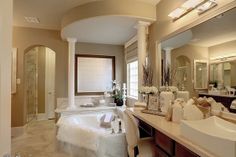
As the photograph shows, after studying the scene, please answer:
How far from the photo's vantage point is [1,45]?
2.23 ft

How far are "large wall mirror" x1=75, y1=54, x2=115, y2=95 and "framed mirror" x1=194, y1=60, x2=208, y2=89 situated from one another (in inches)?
117

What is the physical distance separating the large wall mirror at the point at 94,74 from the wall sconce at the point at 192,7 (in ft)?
8.64

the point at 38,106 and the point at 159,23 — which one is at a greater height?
the point at 159,23

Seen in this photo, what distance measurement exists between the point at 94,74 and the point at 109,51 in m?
0.77

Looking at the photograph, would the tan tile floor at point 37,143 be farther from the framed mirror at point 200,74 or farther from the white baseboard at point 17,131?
the framed mirror at point 200,74

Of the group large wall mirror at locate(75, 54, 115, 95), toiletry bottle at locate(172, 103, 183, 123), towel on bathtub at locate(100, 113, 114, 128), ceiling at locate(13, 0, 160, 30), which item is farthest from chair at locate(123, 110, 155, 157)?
large wall mirror at locate(75, 54, 115, 95)

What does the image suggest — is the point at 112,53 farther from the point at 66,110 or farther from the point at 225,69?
the point at 225,69

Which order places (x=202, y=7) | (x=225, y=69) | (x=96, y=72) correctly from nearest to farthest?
(x=225, y=69)
(x=202, y=7)
(x=96, y=72)

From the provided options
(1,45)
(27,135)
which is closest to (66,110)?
(27,135)

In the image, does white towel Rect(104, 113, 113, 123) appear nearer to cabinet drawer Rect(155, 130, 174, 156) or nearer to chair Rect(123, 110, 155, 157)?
chair Rect(123, 110, 155, 157)

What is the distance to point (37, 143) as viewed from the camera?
3541 mm

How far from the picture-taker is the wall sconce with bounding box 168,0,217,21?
1.84 m

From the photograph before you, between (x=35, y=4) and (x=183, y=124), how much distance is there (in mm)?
3046

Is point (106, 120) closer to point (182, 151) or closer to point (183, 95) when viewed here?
point (183, 95)
